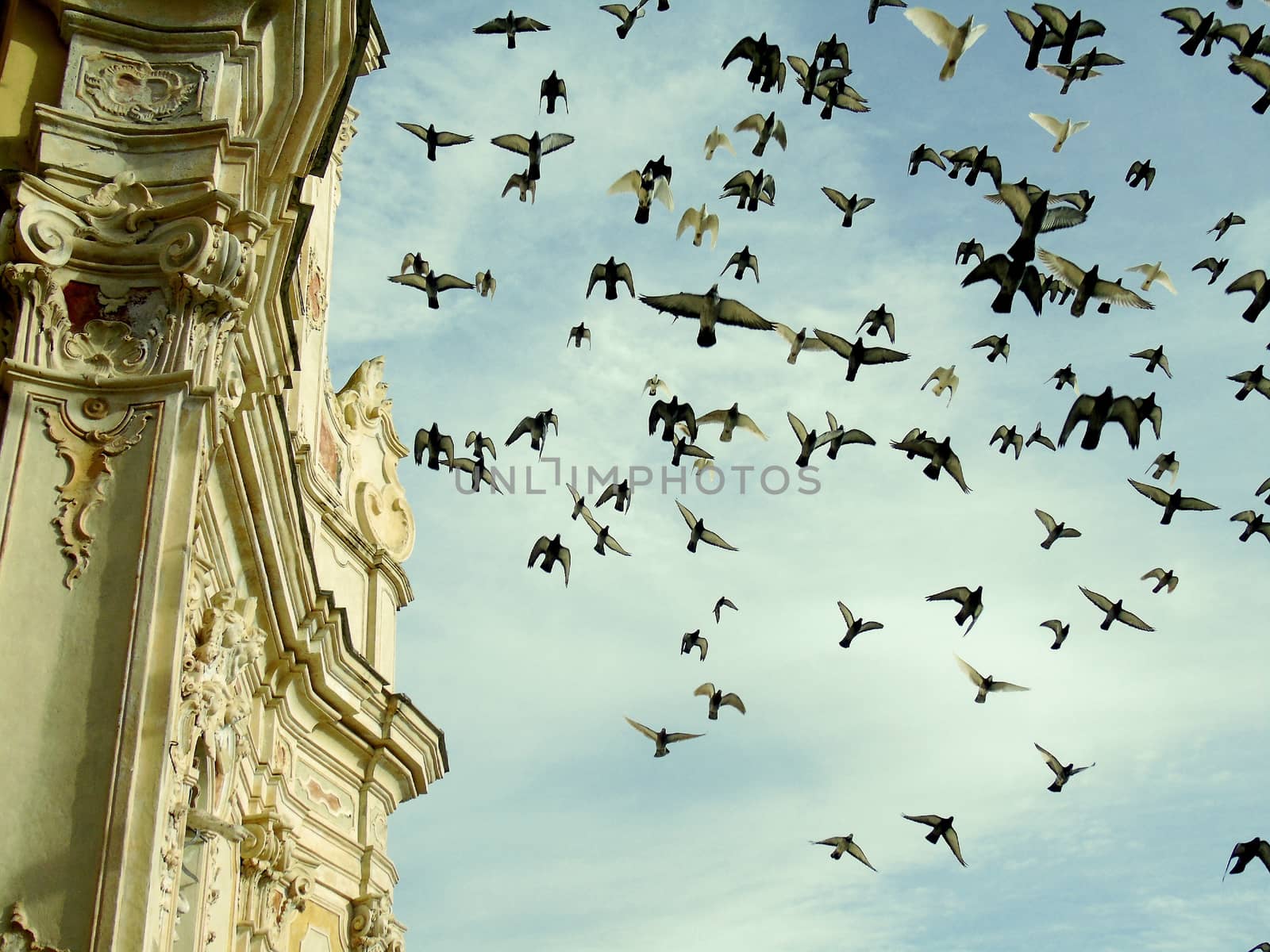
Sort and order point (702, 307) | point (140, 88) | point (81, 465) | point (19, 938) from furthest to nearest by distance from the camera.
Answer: point (702, 307)
point (140, 88)
point (81, 465)
point (19, 938)

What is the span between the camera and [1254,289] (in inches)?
523

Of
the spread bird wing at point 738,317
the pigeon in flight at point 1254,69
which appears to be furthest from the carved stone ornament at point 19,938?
the pigeon in flight at point 1254,69

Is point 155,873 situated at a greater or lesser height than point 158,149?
lesser

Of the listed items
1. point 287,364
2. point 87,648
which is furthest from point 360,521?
point 87,648

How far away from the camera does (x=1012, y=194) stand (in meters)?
10.7

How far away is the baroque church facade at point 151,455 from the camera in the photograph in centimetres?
683

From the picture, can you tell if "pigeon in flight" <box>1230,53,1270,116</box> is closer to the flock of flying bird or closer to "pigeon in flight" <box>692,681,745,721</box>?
the flock of flying bird

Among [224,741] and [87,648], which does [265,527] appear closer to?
[224,741]

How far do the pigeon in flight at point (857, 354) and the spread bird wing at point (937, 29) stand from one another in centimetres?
279

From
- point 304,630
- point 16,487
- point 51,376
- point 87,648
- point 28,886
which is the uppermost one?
point 304,630

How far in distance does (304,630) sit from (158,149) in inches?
214

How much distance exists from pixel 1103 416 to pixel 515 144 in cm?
520

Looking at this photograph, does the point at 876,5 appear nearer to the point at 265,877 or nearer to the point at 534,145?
the point at 534,145

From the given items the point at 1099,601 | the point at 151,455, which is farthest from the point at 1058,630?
the point at 151,455
